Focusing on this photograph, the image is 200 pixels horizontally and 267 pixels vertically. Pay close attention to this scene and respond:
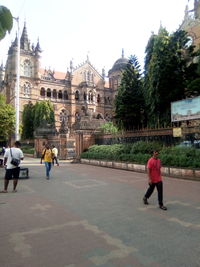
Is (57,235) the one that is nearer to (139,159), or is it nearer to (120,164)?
(139,159)

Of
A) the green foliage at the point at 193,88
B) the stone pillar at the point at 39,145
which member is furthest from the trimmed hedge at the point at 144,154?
the stone pillar at the point at 39,145

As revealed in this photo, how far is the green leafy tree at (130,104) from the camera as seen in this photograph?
22609mm

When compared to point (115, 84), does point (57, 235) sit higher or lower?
lower

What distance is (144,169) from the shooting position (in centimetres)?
1395

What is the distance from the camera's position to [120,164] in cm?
1603

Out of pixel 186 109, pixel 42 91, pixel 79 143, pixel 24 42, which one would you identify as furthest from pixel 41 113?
pixel 186 109

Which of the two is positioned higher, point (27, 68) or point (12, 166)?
point (27, 68)

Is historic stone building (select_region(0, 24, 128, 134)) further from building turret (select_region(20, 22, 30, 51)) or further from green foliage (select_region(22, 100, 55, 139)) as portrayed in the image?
green foliage (select_region(22, 100, 55, 139))

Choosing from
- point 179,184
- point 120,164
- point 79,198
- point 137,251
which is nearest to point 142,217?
point 137,251

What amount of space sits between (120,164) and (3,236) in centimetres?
1195

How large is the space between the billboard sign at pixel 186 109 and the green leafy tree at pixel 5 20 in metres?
11.6

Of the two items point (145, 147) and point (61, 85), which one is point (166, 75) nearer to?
point (145, 147)

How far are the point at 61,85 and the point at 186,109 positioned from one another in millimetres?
50737

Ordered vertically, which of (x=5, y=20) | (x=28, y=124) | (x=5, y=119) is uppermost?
(x=28, y=124)
